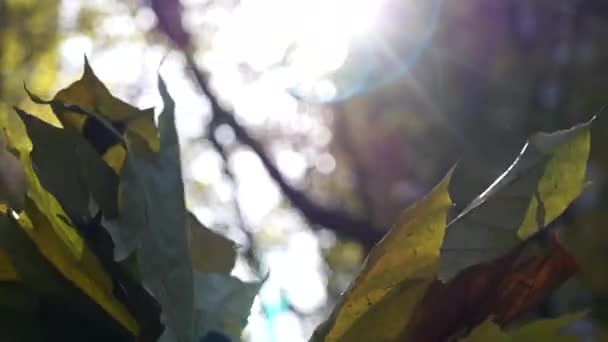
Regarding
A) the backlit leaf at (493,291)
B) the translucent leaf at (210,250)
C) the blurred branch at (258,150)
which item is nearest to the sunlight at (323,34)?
the blurred branch at (258,150)

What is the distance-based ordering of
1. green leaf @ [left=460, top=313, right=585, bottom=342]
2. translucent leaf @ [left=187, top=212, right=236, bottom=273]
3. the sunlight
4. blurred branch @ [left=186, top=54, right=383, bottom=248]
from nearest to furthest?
green leaf @ [left=460, top=313, right=585, bottom=342] → translucent leaf @ [left=187, top=212, right=236, bottom=273] → blurred branch @ [left=186, top=54, right=383, bottom=248] → the sunlight

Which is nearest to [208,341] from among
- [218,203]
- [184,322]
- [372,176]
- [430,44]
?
[184,322]

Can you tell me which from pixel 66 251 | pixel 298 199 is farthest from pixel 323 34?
pixel 66 251

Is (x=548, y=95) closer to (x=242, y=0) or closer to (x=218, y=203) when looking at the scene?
(x=242, y=0)

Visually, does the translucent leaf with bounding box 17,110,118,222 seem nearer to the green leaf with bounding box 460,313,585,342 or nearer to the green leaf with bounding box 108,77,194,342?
the green leaf with bounding box 108,77,194,342

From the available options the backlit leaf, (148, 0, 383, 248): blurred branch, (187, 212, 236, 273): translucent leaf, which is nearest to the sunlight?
(148, 0, 383, 248): blurred branch

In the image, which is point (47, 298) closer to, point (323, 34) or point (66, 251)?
point (66, 251)

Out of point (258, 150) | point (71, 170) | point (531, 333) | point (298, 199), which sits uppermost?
→ point (71, 170)

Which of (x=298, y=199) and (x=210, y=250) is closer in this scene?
(x=210, y=250)
